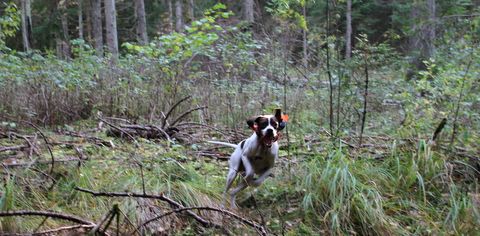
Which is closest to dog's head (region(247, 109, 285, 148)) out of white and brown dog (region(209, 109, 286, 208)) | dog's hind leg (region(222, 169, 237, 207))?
white and brown dog (region(209, 109, 286, 208))

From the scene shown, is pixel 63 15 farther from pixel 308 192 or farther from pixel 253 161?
pixel 308 192

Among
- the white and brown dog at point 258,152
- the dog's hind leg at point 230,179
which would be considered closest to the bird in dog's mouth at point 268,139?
the white and brown dog at point 258,152

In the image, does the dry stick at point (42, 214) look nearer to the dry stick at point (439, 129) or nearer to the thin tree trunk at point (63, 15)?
the dry stick at point (439, 129)

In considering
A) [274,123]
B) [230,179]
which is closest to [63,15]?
[230,179]

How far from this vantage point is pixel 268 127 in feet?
13.9

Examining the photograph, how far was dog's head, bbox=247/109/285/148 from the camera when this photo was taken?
4.23 m

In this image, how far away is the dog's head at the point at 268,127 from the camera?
423cm

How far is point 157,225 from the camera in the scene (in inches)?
157

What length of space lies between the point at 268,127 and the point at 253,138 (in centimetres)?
30

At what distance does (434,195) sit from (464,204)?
42 centimetres

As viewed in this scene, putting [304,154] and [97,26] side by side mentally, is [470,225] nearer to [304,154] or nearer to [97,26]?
[304,154]

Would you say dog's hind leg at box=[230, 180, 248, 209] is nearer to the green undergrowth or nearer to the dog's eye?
the green undergrowth

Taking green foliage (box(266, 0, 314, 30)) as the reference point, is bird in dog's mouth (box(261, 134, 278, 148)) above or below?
below

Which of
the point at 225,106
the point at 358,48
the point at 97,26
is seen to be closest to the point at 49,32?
the point at 97,26
